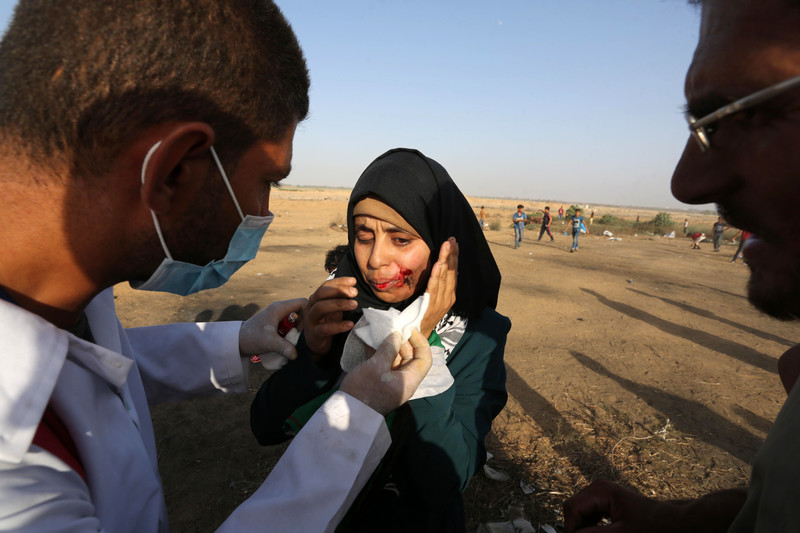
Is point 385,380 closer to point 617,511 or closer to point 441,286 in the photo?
point 441,286

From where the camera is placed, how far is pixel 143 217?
1.30 metres

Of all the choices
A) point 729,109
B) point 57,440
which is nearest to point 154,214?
point 57,440

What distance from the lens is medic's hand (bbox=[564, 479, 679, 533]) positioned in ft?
5.16

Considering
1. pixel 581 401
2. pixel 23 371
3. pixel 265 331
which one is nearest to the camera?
pixel 23 371

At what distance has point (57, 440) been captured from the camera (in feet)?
3.70

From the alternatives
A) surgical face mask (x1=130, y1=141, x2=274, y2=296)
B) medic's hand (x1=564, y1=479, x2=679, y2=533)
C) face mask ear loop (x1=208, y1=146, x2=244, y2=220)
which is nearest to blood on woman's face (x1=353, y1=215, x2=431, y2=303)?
surgical face mask (x1=130, y1=141, x2=274, y2=296)

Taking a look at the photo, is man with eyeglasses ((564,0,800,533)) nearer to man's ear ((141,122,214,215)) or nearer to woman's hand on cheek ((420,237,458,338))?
woman's hand on cheek ((420,237,458,338))

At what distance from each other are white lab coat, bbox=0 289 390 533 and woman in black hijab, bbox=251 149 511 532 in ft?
1.06

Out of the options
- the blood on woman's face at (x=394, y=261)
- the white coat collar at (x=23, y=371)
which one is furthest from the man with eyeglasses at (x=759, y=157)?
the white coat collar at (x=23, y=371)

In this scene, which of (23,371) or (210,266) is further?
(210,266)

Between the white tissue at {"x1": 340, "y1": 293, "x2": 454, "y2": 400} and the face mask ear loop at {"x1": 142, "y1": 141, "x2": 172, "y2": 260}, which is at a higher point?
the face mask ear loop at {"x1": 142, "y1": 141, "x2": 172, "y2": 260}

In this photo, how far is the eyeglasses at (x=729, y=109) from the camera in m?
0.95

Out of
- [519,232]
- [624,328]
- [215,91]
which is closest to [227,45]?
[215,91]

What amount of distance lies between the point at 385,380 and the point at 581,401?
175 inches
